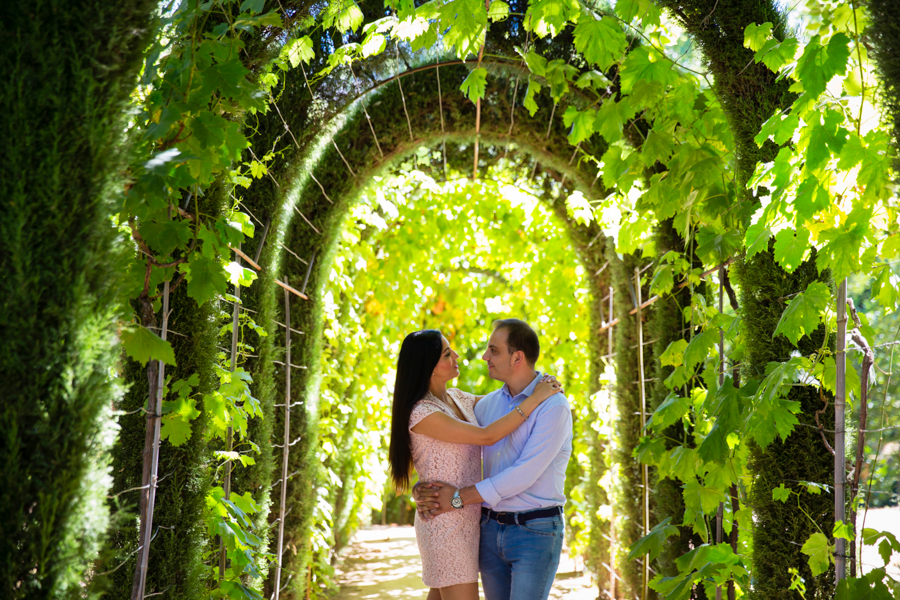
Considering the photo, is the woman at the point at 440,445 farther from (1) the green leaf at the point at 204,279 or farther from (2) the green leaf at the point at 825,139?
(2) the green leaf at the point at 825,139

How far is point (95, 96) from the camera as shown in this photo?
3.74 feet

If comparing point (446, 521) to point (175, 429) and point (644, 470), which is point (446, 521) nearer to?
point (175, 429)

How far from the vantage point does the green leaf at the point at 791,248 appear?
1.66 meters

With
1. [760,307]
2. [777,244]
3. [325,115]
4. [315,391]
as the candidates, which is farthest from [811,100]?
[315,391]

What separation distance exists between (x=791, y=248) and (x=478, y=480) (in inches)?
59.9

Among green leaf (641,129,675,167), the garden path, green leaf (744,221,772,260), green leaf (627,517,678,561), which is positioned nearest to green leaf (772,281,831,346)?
green leaf (744,221,772,260)

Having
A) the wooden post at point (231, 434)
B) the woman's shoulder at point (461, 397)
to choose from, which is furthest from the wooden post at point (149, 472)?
the woman's shoulder at point (461, 397)

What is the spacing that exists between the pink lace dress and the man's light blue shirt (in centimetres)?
11

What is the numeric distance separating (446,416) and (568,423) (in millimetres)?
482

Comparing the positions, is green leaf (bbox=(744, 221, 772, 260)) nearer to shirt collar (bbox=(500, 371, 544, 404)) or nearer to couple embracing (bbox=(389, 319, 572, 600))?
couple embracing (bbox=(389, 319, 572, 600))

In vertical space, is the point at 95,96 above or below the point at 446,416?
above

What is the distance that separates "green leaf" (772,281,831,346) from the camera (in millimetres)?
1715

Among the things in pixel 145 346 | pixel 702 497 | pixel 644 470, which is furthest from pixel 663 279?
pixel 145 346

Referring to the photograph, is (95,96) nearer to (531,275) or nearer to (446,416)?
(446,416)
